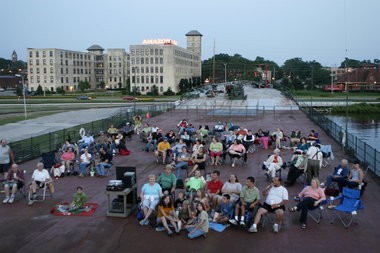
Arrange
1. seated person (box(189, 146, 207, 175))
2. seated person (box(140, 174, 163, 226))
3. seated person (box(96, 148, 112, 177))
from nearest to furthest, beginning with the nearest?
1. seated person (box(140, 174, 163, 226))
2. seated person (box(189, 146, 207, 175))
3. seated person (box(96, 148, 112, 177))

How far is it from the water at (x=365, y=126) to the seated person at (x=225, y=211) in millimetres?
29794

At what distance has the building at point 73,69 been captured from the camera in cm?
12356

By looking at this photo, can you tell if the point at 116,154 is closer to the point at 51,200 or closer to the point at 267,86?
the point at 51,200

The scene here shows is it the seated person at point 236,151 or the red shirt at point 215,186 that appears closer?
the red shirt at point 215,186

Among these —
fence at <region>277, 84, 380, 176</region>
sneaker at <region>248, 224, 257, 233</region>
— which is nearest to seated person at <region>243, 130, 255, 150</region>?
fence at <region>277, 84, 380, 176</region>

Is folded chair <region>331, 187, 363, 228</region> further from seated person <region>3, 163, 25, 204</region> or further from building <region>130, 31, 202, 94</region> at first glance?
building <region>130, 31, 202, 94</region>

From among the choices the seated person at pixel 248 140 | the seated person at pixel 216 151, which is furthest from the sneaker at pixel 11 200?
the seated person at pixel 248 140

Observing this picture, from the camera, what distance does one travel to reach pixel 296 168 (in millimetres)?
13539

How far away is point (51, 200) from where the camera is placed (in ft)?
40.9

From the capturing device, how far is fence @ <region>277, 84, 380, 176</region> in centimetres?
1645

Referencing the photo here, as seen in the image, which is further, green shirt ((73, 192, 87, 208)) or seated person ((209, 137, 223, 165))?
seated person ((209, 137, 223, 165))

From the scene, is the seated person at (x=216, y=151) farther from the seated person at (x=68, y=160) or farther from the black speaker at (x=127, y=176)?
the black speaker at (x=127, y=176)

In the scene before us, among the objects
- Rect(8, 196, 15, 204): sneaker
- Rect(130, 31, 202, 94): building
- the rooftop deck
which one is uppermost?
Rect(130, 31, 202, 94): building

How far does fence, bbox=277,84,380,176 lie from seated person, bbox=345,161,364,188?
137 inches
